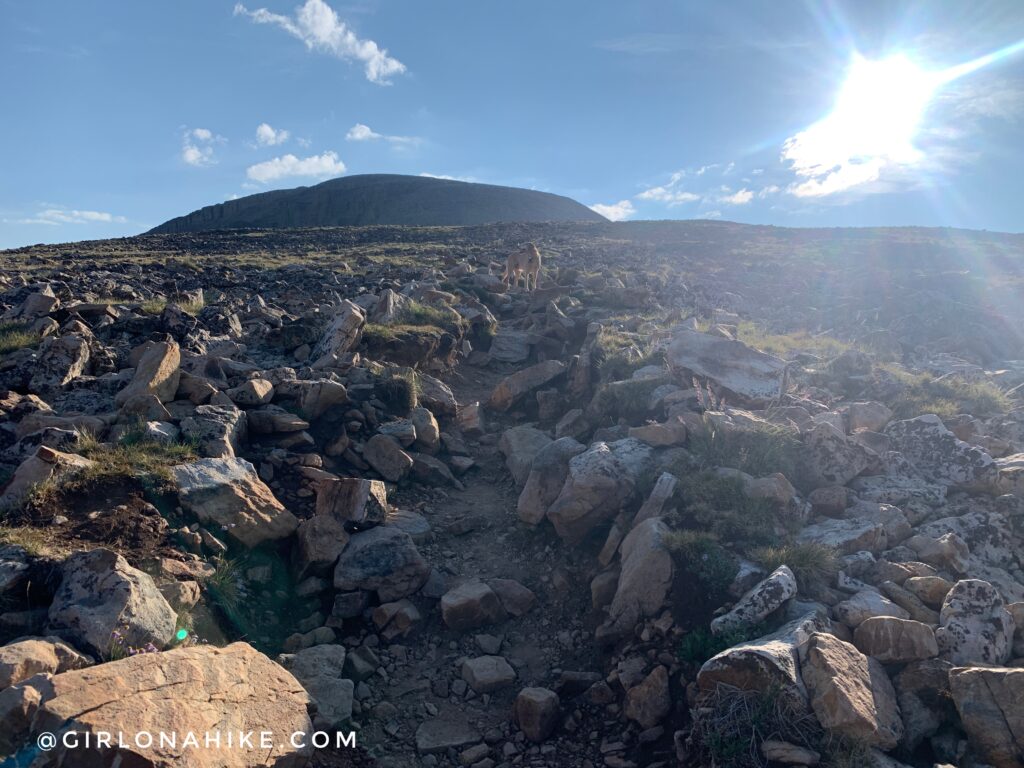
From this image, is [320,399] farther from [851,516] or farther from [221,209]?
[221,209]

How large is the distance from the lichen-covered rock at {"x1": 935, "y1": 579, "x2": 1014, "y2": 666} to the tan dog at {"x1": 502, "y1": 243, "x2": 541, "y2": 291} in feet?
47.3

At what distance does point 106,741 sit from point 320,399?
17.3 feet

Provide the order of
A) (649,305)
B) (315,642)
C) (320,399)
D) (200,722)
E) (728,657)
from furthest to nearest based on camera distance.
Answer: (649,305) → (320,399) → (315,642) → (728,657) → (200,722)

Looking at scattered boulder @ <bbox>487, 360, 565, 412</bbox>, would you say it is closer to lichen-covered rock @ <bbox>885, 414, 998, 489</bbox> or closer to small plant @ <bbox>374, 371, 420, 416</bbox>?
small plant @ <bbox>374, 371, 420, 416</bbox>

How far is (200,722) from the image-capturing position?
3.48m

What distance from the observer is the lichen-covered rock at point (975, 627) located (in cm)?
417

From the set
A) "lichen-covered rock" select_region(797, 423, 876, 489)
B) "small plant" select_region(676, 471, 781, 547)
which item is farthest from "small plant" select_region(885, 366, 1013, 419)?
"small plant" select_region(676, 471, 781, 547)

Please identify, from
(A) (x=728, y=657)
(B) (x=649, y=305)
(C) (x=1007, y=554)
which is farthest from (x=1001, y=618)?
(B) (x=649, y=305)

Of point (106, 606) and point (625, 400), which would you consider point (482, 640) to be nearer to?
point (106, 606)

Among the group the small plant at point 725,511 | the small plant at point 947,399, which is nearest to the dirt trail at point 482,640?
the small plant at point 725,511

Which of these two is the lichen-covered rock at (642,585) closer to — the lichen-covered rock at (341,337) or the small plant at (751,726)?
the small plant at (751,726)

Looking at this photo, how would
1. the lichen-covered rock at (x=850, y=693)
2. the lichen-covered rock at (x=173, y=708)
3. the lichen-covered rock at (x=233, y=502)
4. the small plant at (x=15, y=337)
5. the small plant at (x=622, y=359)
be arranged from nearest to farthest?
the lichen-covered rock at (x=173, y=708) → the lichen-covered rock at (x=850, y=693) → the lichen-covered rock at (x=233, y=502) → the small plant at (x=15, y=337) → the small plant at (x=622, y=359)

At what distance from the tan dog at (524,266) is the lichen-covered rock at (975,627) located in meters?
14.4

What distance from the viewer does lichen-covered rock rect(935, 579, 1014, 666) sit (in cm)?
417
